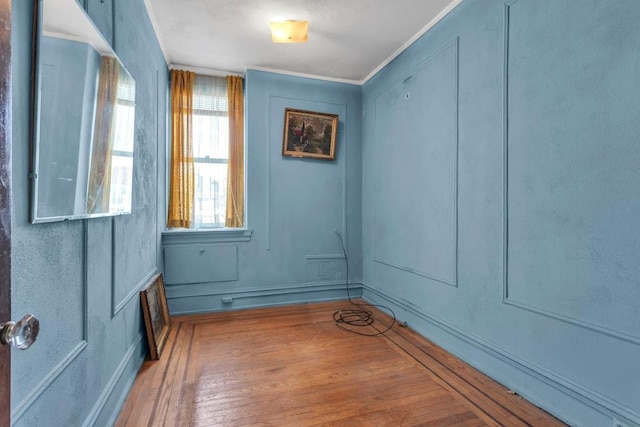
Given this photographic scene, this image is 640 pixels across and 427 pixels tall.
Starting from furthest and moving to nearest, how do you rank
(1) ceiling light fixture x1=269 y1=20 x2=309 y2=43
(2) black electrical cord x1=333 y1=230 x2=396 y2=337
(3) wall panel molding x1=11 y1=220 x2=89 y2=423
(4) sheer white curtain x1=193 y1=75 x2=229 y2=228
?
(4) sheer white curtain x1=193 y1=75 x2=229 y2=228
(2) black electrical cord x1=333 y1=230 x2=396 y2=337
(1) ceiling light fixture x1=269 y1=20 x2=309 y2=43
(3) wall panel molding x1=11 y1=220 x2=89 y2=423

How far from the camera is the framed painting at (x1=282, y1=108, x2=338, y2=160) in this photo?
370 centimetres

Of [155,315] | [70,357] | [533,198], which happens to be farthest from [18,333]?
[533,198]

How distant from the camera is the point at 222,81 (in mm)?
3713

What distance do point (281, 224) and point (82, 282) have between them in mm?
2434

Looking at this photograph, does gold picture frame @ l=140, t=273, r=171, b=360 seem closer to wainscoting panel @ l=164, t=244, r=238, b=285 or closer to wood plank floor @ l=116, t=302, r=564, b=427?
wood plank floor @ l=116, t=302, r=564, b=427

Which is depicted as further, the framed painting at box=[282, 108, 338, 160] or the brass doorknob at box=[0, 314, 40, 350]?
the framed painting at box=[282, 108, 338, 160]

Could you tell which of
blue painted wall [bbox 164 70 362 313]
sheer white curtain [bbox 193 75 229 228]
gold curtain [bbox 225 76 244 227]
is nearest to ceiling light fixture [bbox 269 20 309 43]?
blue painted wall [bbox 164 70 362 313]

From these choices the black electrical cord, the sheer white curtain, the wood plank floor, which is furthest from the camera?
the sheer white curtain

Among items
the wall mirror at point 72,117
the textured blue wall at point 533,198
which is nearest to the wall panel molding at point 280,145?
the textured blue wall at point 533,198

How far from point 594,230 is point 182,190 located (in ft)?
11.6

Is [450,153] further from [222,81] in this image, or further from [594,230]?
[222,81]

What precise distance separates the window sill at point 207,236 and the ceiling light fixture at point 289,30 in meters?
2.01

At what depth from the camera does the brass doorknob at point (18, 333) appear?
0.68 meters

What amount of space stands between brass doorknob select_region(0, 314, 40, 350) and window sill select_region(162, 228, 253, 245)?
2771 millimetres
